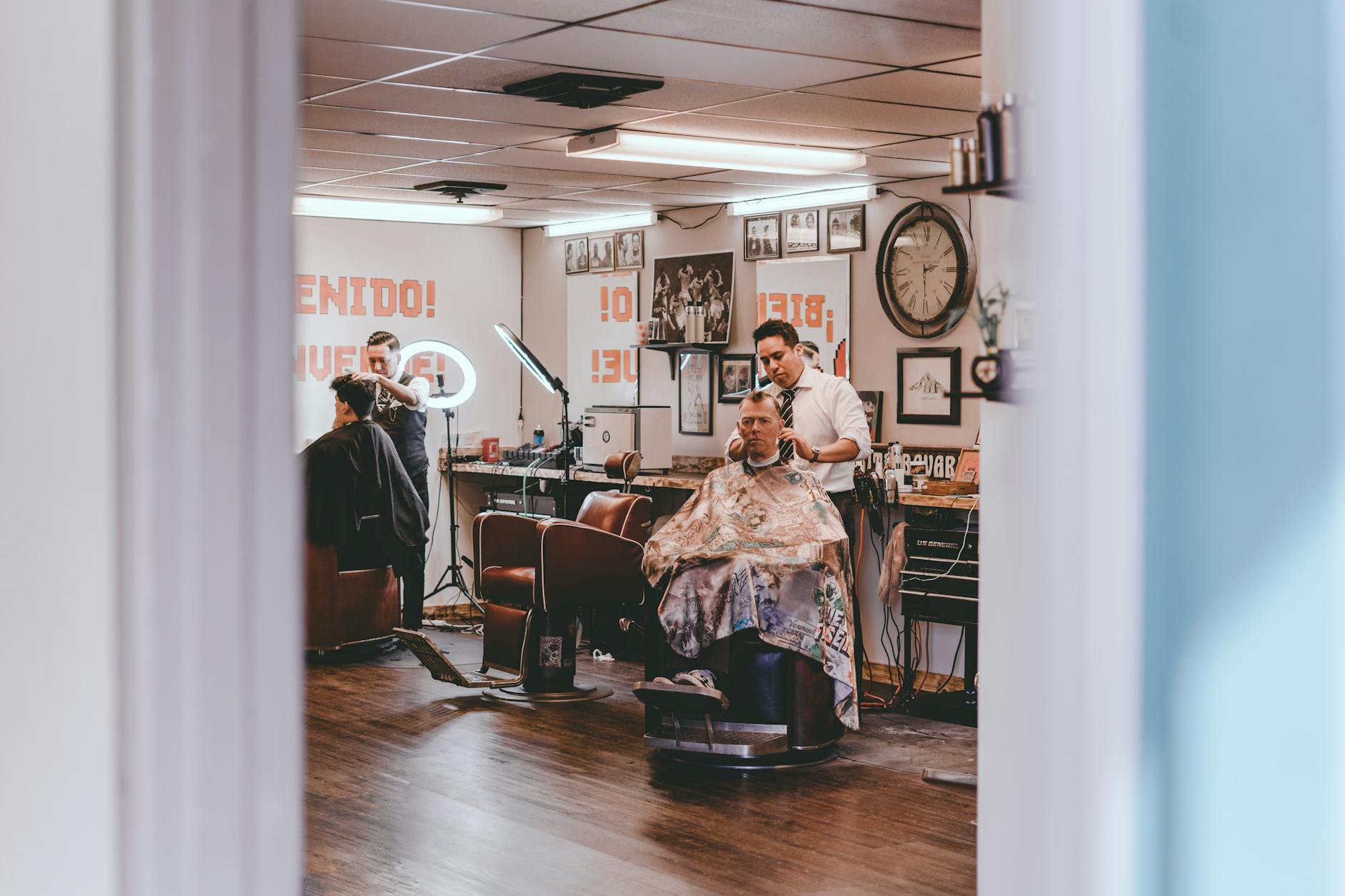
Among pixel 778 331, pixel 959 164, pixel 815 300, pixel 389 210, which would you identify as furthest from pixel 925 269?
pixel 959 164

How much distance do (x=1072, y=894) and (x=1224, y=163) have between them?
0.77 m

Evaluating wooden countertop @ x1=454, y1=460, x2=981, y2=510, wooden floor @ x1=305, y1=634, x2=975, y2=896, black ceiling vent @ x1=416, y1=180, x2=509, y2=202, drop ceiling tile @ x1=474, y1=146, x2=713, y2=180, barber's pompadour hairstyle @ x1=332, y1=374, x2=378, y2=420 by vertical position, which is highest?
black ceiling vent @ x1=416, y1=180, x2=509, y2=202

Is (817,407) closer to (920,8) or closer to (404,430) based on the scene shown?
(920,8)

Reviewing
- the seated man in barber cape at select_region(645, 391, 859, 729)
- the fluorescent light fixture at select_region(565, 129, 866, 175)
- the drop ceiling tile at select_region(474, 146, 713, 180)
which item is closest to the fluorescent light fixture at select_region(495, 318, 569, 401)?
the drop ceiling tile at select_region(474, 146, 713, 180)

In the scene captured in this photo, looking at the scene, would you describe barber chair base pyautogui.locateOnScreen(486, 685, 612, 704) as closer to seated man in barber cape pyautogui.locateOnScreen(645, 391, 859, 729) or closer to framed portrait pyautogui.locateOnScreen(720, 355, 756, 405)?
seated man in barber cape pyautogui.locateOnScreen(645, 391, 859, 729)

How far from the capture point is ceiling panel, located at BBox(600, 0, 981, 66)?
3412 millimetres

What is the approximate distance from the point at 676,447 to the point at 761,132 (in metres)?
2.71

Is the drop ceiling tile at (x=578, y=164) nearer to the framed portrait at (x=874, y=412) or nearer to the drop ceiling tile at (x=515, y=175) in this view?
the drop ceiling tile at (x=515, y=175)

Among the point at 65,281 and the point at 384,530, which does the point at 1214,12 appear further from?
the point at 384,530

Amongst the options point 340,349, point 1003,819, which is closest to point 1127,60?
point 1003,819

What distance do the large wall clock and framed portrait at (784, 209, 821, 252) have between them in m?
0.48

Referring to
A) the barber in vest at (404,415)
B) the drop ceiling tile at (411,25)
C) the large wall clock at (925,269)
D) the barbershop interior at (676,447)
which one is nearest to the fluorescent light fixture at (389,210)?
the barbershop interior at (676,447)

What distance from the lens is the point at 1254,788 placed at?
133cm

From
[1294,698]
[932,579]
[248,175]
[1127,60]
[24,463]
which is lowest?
[932,579]
